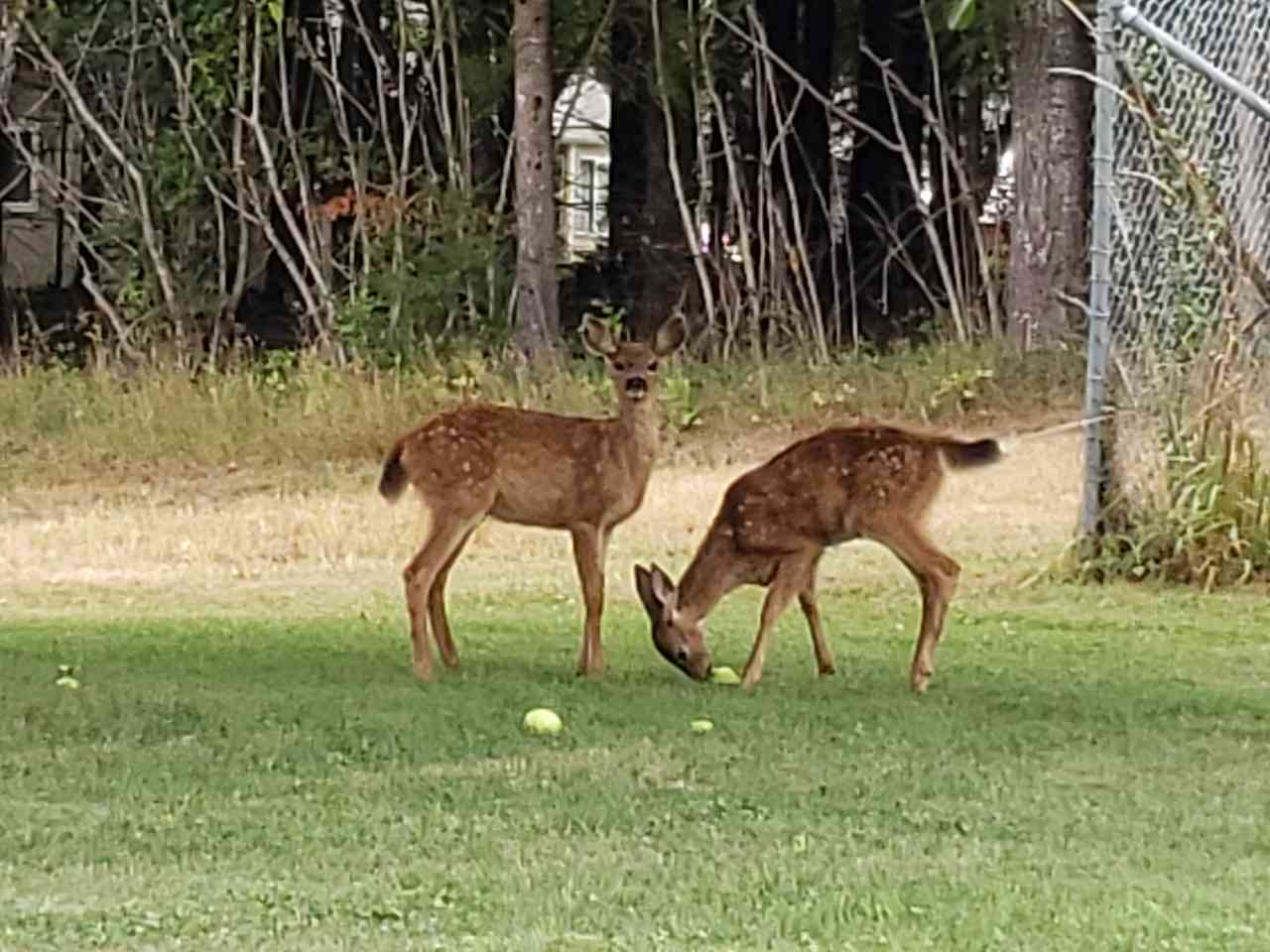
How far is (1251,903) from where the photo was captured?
5473mm

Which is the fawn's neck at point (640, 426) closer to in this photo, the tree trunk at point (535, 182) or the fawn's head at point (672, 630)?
the fawn's head at point (672, 630)

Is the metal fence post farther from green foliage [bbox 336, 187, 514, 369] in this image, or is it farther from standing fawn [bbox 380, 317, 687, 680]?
green foliage [bbox 336, 187, 514, 369]

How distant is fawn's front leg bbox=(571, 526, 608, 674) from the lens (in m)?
9.02

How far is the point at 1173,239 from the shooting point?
1161 centimetres

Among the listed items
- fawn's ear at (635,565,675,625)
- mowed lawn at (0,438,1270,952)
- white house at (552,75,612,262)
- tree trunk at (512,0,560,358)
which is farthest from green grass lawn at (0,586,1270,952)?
white house at (552,75,612,262)

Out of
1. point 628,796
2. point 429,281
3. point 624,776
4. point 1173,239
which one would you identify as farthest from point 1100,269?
point 429,281

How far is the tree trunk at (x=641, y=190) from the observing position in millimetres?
21344

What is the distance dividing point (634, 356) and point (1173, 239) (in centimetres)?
323

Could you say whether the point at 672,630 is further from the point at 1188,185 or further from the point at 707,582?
the point at 1188,185

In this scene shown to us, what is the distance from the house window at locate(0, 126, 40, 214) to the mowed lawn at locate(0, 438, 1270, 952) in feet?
33.4

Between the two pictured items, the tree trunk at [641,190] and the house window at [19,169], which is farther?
the house window at [19,169]

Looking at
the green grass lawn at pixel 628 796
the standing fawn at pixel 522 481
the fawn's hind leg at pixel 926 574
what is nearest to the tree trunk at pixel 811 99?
the green grass lawn at pixel 628 796

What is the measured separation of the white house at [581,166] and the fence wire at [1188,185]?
30.0 feet

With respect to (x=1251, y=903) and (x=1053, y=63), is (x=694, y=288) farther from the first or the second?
(x=1251, y=903)
